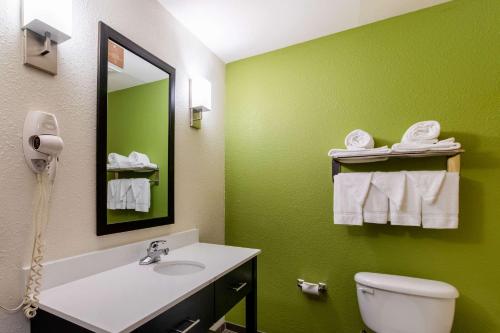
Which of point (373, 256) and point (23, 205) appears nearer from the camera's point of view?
point (23, 205)

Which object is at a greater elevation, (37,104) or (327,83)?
(327,83)

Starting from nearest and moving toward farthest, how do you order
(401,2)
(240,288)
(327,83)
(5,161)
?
(5,161) < (240,288) < (401,2) < (327,83)

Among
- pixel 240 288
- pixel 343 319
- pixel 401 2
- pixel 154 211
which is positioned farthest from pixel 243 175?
pixel 401 2

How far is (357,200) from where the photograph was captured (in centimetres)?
151

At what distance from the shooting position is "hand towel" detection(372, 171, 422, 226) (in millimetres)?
1392

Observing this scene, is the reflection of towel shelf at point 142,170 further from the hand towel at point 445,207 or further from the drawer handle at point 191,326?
the hand towel at point 445,207

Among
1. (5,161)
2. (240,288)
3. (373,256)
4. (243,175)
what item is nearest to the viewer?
(5,161)

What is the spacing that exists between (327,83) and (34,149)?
5.43 ft

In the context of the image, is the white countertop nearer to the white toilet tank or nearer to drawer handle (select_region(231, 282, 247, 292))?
drawer handle (select_region(231, 282, 247, 292))

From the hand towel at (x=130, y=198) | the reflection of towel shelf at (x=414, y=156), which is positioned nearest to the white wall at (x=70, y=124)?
the hand towel at (x=130, y=198)

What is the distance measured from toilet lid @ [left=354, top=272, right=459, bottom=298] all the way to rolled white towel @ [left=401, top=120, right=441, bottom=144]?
2.45 feet

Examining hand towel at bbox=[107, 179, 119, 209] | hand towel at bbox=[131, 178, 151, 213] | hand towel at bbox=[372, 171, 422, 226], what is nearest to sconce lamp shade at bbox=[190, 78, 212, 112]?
hand towel at bbox=[131, 178, 151, 213]

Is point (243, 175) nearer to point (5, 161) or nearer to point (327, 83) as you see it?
point (327, 83)

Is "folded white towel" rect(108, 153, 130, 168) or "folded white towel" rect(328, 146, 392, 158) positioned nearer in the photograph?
"folded white towel" rect(108, 153, 130, 168)
